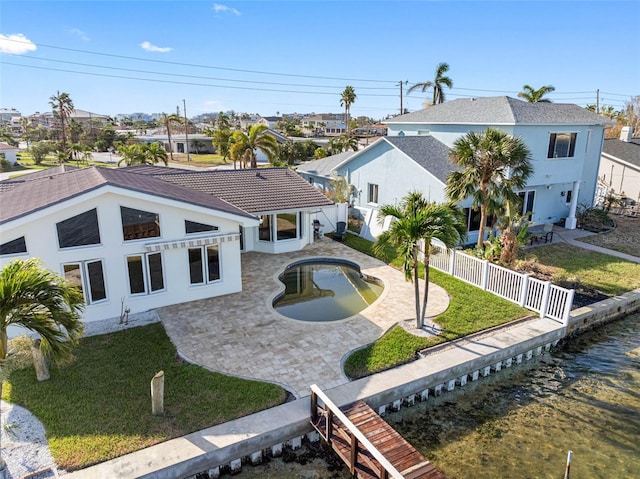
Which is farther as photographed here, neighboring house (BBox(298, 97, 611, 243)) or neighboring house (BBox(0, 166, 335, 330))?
neighboring house (BBox(298, 97, 611, 243))

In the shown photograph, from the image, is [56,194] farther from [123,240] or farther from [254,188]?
[254,188]

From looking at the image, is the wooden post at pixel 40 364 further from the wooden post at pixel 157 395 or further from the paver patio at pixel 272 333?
the wooden post at pixel 157 395

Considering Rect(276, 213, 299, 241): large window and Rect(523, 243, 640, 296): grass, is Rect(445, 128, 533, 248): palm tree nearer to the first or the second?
Rect(523, 243, 640, 296): grass

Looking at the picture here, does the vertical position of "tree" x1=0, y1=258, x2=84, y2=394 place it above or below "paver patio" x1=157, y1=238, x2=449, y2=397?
above

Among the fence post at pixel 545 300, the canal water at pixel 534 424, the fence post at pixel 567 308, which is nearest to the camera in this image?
the canal water at pixel 534 424

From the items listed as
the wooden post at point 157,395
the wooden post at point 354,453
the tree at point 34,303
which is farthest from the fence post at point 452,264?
the tree at point 34,303

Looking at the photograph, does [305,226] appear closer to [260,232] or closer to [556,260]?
[260,232]

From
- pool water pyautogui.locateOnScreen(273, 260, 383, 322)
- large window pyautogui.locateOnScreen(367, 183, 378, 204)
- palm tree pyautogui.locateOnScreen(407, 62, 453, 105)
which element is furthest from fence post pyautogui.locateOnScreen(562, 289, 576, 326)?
palm tree pyautogui.locateOnScreen(407, 62, 453, 105)
